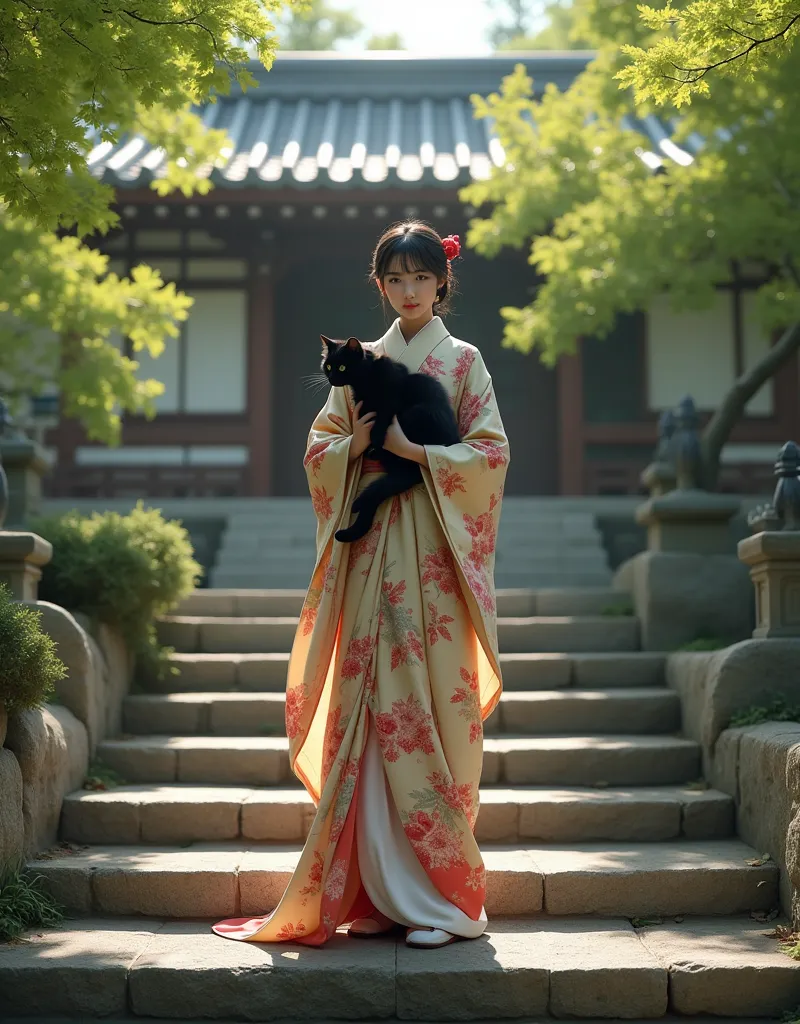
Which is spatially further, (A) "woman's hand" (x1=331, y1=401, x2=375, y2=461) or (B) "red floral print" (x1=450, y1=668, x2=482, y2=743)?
(A) "woman's hand" (x1=331, y1=401, x2=375, y2=461)

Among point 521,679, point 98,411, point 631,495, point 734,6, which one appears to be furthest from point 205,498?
point 734,6

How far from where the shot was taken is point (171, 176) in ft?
27.7

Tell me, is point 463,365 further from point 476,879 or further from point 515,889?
point 515,889

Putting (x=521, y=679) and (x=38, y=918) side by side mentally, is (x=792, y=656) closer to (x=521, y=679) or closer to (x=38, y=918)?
(x=521, y=679)

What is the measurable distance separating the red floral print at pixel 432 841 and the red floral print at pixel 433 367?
65.8 inches

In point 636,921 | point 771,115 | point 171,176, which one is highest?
point 771,115

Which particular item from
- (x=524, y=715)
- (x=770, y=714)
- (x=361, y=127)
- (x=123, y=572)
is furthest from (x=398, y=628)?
(x=361, y=127)

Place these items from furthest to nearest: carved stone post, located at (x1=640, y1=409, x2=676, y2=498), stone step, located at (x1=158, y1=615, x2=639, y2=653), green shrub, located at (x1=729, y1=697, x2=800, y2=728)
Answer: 1. carved stone post, located at (x1=640, y1=409, x2=676, y2=498)
2. stone step, located at (x1=158, y1=615, x2=639, y2=653)
3. green shrub, located at (x1=729, y1=697, x2=800, y2=728)

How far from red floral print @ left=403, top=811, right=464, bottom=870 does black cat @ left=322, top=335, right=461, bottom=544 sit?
107 cm

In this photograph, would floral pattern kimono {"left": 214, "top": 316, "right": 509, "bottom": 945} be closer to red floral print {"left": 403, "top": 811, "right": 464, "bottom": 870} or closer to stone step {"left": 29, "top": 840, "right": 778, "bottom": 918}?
red floral print {"left": 403, "top": 811, "right": 464, "bottom": 870}

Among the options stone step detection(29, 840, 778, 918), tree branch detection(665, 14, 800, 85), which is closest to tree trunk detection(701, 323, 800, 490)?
tree branch detection(665, 14, 800, 85)

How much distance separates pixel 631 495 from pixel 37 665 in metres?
8.46

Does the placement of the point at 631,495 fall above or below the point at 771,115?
below

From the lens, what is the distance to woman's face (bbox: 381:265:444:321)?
462 cm
